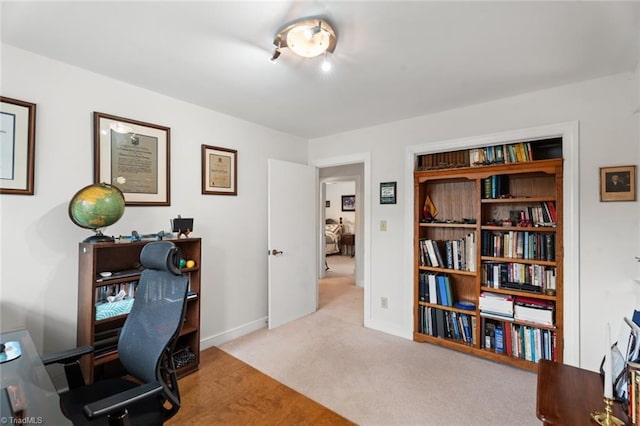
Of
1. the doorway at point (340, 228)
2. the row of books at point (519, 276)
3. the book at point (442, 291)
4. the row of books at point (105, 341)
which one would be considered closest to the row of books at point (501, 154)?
the row of books at point (519, 276)

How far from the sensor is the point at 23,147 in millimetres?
1811

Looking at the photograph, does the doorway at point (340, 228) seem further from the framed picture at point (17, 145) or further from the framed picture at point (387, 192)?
the framed picture at point (17, 145)

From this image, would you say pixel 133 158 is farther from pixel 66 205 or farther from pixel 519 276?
pixel 519 276

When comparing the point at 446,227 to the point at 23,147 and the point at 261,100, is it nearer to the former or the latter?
the point at 261,100

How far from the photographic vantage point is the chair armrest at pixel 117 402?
3.27 feet

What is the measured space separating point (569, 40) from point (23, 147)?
3373 millimetres

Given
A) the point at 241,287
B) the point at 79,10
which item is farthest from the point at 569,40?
the point at 241,287

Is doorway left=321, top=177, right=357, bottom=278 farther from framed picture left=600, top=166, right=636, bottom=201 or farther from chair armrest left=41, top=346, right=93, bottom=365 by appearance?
chair armrest left=41, top=346, right=93, bottom=365

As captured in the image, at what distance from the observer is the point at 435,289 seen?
9.52 ft

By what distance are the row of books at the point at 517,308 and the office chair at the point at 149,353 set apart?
2494 mm

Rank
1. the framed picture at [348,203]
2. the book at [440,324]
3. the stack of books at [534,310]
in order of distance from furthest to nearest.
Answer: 1. the framed picture at [348,203]
2. the book at [440,324]
3. the stack of books at [534,310]

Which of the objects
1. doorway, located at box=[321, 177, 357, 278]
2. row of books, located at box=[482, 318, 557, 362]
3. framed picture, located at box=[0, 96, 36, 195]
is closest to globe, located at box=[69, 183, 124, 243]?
framed picture, located at box=[0, 96, 36, 195]

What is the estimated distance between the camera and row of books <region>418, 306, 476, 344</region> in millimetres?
2773

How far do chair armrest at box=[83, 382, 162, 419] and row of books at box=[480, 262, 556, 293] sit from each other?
265 centimetres
